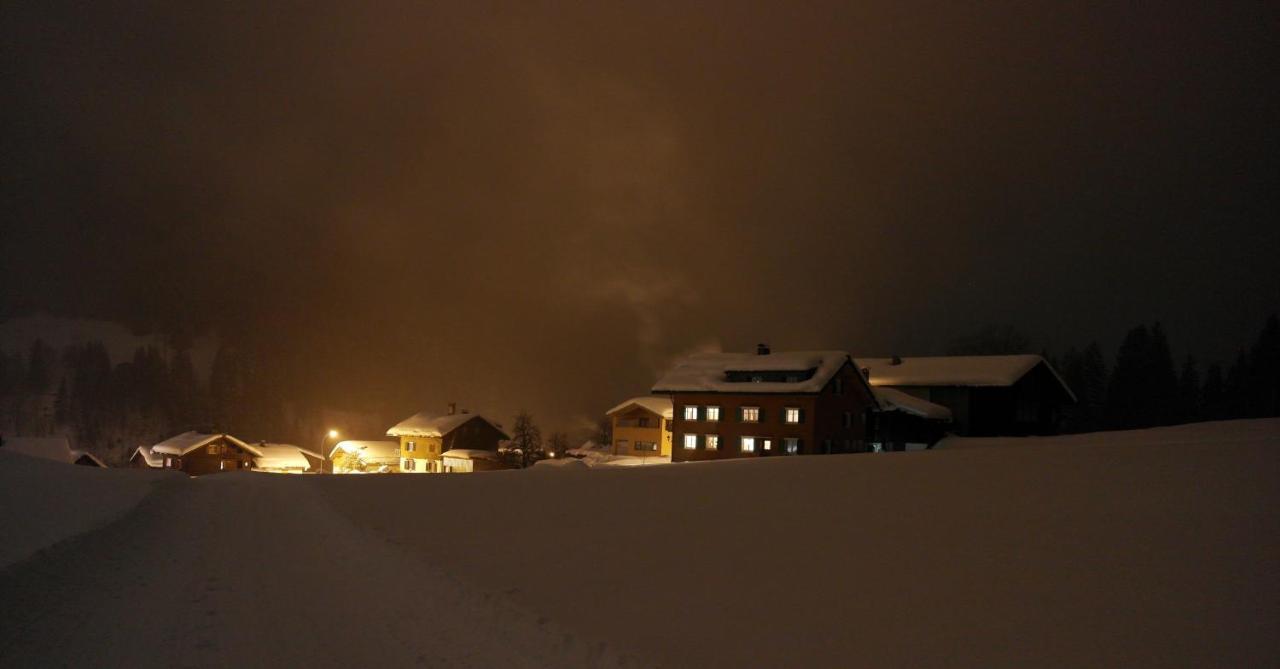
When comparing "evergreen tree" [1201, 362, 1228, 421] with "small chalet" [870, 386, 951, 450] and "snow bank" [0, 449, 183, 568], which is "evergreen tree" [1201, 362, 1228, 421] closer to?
"small chalet" [870, 386, 951, 450]

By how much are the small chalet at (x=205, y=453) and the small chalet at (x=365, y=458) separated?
9.76 m

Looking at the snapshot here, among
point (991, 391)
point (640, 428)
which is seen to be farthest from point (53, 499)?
point (991, 391)

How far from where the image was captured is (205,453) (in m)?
83.6

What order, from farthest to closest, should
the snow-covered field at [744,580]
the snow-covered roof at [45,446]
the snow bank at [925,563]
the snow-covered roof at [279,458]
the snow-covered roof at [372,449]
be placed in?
the snow-covered roof at [372,449]
the snow-covered roof at [279,458]
the snow-covered roof at [45,446]
the snow-covered field at [744,580]
the snow bank at [925,563]

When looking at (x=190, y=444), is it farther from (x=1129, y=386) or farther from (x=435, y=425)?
(x=1129, y=386)

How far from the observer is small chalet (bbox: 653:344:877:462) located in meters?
55.9

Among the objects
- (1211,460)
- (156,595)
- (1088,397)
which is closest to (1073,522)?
(1211,460)

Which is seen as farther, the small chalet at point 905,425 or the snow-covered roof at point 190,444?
the snow-covered roof at point 190,444

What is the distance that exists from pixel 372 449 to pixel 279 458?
11310 millimetres

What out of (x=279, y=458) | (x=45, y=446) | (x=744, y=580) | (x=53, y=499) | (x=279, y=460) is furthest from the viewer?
(x=279, y=458)

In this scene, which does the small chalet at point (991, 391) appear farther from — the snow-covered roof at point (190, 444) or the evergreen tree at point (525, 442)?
the snow-covered roof at point (190, 444)

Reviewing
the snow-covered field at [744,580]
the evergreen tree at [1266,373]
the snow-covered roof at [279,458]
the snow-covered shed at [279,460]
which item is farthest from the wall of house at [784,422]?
the snow-covered roof at [279,458]

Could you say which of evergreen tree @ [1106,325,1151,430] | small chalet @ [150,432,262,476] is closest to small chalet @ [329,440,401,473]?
small chalet @ [150,432,262,476]

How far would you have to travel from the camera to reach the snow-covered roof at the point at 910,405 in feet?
199
